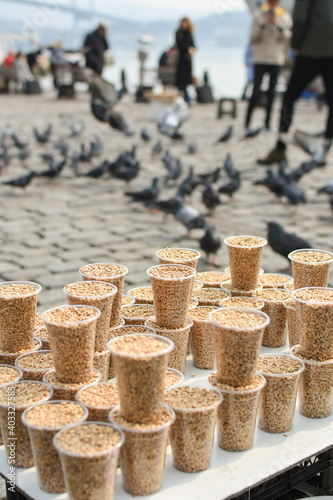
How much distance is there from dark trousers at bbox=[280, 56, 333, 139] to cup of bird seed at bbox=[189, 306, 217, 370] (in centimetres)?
703

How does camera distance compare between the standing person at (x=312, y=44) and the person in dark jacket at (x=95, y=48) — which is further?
the person in dark jacket at (x=95, y=48)

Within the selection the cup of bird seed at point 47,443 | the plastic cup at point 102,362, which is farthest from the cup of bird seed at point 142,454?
the plastic cup at point 102,362

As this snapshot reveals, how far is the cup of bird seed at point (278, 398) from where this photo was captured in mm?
2338

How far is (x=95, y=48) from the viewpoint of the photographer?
1819cm

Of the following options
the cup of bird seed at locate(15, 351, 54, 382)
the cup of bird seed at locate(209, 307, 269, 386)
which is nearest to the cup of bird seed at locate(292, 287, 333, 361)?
the cup of bird seed at locate(209, 307, 269, 386)

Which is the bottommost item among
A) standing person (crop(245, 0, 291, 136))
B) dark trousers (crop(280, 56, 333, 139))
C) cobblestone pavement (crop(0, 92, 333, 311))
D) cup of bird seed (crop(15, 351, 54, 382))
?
cobblestone pavement (crop(0, 92, 333, 311))

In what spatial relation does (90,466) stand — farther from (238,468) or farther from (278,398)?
(278,398)

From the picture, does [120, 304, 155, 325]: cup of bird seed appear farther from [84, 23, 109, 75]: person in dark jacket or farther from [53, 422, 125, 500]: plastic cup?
[84, 23, 109, 75]: person in dark jacket

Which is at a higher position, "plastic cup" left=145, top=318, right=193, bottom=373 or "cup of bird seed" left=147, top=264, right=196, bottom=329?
"cup of bird seed" left=147, top=264, right=196, bottom=329

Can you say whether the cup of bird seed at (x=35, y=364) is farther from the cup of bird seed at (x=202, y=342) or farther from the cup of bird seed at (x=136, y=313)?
the cup of bird seed at (x=202, y=342)

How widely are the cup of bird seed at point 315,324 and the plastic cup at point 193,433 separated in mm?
511

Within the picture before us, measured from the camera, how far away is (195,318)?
112 inches

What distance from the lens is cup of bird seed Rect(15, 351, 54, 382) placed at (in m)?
2.37

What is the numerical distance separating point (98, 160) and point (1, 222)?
14.0 feet
